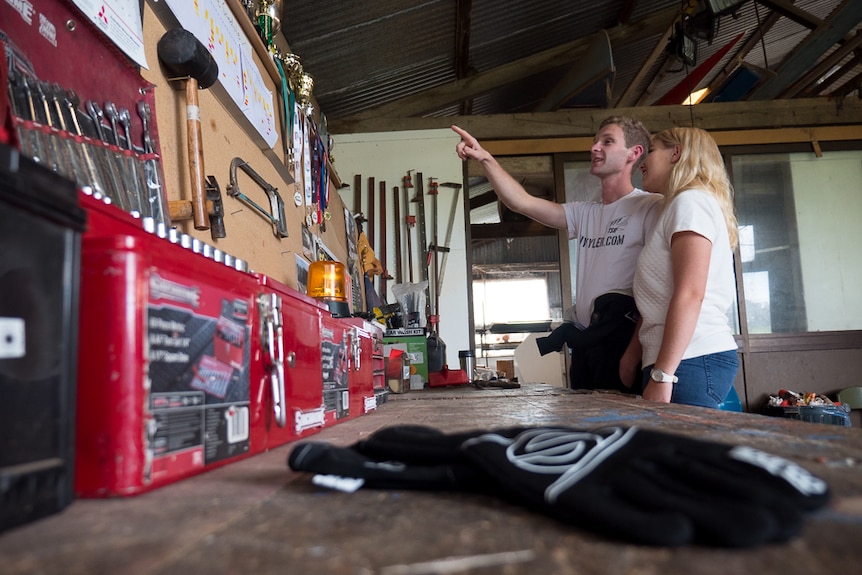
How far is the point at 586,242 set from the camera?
7.08ft

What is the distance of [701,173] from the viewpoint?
5.36ft

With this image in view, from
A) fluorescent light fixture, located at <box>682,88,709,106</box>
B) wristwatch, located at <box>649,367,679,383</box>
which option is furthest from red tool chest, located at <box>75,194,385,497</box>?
fluorescent light fixture, located at <box>682,88,709,106</box>

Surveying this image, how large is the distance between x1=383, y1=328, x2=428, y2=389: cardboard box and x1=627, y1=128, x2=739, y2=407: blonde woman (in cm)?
167

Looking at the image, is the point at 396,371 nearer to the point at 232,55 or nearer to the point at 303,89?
the point at 303,89

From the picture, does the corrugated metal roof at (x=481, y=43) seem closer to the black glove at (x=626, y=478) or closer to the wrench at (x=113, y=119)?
the wrench at (x=113, y=119)

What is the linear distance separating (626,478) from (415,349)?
287 centimetres

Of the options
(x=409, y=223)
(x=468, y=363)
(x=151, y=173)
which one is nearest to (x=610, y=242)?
(x=151, y=173)

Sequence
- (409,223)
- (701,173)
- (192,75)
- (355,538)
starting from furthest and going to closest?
(409,223)
(701,173)
(192,75)
(355,538)

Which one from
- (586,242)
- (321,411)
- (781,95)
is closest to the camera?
(321,411)

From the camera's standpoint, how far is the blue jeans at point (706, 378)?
5.09ft

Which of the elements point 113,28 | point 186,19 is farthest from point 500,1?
point 113,28

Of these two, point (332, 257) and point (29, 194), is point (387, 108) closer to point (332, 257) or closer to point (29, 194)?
point (332, 257)

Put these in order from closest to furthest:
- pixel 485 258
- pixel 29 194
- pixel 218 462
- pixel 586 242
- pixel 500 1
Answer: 1. pixel 29 194
2. pixel 218 462
3. pixel 586 242
4. pixel 500 1
5. pixel 485 258

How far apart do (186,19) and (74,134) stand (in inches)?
23.3
